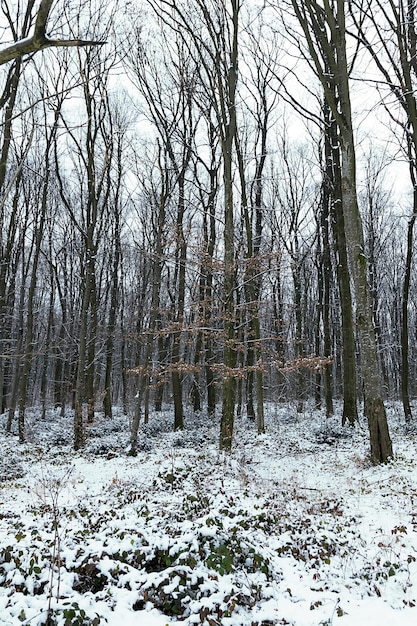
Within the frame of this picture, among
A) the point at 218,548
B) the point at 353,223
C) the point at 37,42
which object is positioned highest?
the point at 353,223

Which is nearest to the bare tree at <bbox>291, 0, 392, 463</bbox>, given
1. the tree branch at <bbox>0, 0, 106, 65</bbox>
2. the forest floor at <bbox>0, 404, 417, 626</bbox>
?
the forest floor at <bbox>0, 404, 417, 626</bbox>

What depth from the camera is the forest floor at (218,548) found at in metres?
3.66

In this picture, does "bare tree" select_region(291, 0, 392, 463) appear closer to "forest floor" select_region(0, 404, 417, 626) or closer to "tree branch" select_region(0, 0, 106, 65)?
"forest floor" select_region(0, 404, 417, 626)

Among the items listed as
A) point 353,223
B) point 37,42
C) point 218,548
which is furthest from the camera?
point 353,223

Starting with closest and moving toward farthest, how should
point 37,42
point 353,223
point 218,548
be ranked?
point 37,42, point 218,548, point 353,223

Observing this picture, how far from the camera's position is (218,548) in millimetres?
4477

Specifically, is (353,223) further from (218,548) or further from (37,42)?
(37,42)

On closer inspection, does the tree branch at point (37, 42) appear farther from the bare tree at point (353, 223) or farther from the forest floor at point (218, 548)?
the bare tree at point (353, 223)

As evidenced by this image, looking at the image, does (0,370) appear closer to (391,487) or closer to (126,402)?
(126,402)

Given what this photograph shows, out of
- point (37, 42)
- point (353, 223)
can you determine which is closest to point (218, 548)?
point (37, 42)

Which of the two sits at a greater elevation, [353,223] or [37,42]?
[353,223]

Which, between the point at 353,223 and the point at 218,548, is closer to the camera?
the point at 218,548

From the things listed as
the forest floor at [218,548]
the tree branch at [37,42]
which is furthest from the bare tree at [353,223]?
the tree branch at [37,42]

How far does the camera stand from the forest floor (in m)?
3.66
